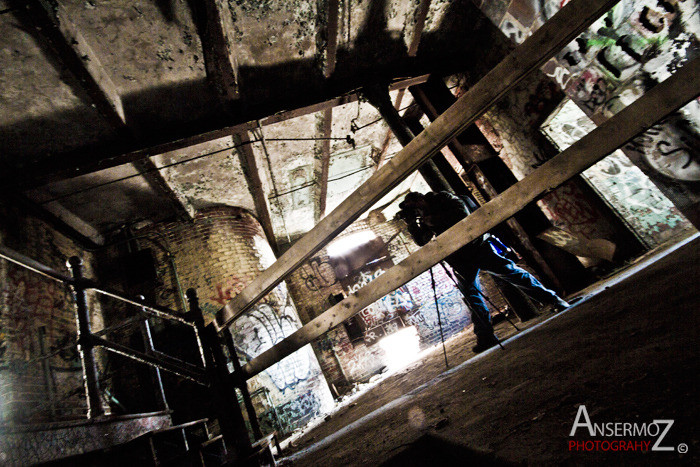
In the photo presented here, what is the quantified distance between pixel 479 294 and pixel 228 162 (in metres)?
4.75

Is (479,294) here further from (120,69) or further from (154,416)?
(120,69)

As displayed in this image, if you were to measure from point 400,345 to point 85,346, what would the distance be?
25.7ft

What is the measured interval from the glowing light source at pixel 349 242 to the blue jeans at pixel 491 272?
6680 mm

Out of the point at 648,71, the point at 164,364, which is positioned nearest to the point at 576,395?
the point at 164,364

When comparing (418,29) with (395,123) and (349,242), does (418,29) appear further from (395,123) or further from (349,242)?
(349,242)

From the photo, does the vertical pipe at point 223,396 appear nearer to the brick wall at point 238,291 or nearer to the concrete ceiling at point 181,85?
the brick wall at point 238,291

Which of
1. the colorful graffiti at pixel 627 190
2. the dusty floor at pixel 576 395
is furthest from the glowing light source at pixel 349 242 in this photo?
the dusty floor at pixel 576 395

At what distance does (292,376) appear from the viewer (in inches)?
212

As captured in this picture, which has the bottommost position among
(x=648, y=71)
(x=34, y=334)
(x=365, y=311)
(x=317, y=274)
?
(x=365, y=311)

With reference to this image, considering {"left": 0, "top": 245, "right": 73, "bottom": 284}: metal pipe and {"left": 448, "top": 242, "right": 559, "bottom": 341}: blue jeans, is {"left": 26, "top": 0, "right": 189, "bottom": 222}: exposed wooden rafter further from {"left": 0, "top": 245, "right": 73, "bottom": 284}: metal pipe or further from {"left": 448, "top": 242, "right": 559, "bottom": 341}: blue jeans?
{"left": 448, "top": 242, "right": 559, "bottom": 341}: blue jeans

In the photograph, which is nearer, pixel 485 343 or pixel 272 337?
pixel 485 343

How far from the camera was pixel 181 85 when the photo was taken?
12.7 feet

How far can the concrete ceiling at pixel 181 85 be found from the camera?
315cm

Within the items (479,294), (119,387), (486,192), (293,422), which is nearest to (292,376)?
(293,422)
